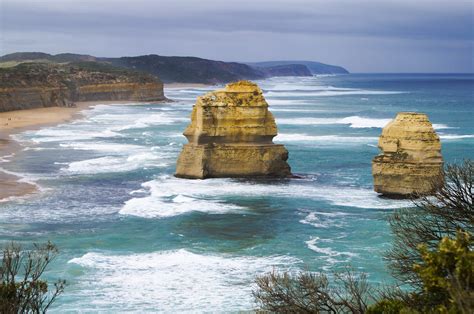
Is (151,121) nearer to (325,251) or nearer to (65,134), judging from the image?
(65,134)

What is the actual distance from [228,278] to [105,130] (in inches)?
1874

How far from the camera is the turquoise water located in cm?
2166

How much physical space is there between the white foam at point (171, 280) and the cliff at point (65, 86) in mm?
66139

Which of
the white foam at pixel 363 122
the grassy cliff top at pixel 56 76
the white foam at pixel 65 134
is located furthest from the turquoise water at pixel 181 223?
the grassy cliff top at pixel 56 76

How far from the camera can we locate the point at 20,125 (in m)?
71.4

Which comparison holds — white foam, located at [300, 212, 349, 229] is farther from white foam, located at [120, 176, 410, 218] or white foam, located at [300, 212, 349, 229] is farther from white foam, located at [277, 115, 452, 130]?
white foam, located at [277, 115, 452, 130]

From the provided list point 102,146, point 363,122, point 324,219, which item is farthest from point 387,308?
point 363,122

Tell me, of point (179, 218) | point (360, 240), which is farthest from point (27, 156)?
point (360, 240)

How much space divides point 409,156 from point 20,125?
4714cm

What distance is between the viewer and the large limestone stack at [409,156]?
3145cm

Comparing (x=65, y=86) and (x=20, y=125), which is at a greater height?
(x=65, y=86)

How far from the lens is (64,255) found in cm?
2481

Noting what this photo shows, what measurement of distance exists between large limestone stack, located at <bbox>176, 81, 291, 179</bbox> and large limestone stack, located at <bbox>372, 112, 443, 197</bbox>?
6.71 metres

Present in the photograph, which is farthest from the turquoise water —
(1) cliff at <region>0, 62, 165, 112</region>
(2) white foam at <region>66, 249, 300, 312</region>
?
(1) cliff at <region>0, 62, 165, 112</region>
